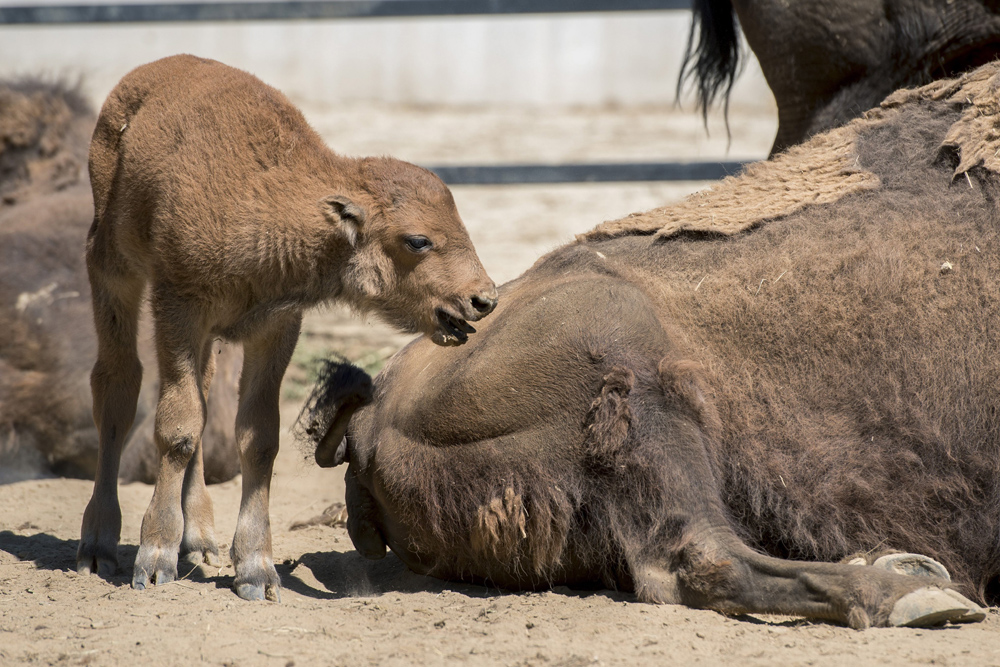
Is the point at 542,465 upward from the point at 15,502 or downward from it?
upward

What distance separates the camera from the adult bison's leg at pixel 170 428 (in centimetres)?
274

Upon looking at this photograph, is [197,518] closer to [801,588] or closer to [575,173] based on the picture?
[801,588]

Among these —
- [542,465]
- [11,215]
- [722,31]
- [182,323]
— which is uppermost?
[722,31]

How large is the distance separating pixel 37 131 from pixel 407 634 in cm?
417

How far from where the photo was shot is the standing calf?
272 cm

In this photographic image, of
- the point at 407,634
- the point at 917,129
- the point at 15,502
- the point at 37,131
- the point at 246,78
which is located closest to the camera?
the point at 407,634

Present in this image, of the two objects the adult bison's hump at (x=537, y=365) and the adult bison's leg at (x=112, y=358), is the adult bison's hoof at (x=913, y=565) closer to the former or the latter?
the adult bison's hump at (x=537, y=365)

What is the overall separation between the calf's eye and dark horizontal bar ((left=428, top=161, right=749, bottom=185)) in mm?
3300

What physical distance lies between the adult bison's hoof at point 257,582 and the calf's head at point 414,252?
31.6 inches

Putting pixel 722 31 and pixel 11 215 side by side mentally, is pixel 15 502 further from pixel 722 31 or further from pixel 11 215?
pixel 722 31

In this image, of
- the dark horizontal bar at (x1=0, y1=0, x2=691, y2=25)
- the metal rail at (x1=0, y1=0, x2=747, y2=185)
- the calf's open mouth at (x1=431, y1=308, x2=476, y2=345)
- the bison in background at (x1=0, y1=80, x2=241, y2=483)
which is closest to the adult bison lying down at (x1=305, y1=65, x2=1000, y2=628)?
the calf's open mouth at (x1=431, y1=308, x2=476, y2=345)

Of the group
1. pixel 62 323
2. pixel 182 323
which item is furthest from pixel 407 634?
pixel 62 323

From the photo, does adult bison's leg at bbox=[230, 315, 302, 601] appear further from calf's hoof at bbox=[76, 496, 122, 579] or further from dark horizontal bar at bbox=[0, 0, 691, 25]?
dark horizontal bar at bbox=[0, 0, 691, 25]

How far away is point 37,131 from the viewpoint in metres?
5.35
